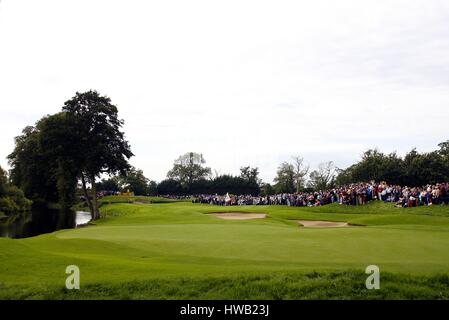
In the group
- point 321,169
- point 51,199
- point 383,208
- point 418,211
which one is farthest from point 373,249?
point 321,169

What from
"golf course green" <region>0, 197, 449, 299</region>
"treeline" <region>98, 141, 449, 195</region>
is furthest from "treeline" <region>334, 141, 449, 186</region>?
"golf course green" <region>0, 197, 449, 299</region>

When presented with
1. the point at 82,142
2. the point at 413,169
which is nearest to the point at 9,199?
the point at 82,142

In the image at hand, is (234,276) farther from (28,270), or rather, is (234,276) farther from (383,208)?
(383,208)

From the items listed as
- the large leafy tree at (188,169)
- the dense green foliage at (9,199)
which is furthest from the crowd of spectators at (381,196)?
the large leafy tree at (188,169)

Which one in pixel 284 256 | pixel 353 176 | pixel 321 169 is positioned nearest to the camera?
pixel 284 256

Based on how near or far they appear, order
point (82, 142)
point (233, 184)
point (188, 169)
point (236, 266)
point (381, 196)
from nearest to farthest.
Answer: point (236, 266)
point (381, 196)
point (82, 142)
point (233, 184)
point (188, 169)

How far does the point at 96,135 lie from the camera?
57312 millimetres

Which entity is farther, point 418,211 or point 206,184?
point 206,184

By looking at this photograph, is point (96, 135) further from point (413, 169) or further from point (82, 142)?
point (413, 169)

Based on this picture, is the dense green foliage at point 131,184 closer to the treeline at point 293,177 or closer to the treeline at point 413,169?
the treeline at point 293,177

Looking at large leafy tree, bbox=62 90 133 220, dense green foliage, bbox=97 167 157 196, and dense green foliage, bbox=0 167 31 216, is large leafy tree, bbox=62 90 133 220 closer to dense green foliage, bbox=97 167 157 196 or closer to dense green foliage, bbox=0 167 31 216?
dense green foliage, bbox=0 167 31 216

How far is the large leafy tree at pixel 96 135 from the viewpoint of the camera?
56.1 meters

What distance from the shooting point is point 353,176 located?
8619 cm

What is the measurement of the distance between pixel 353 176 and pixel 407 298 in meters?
80.0
